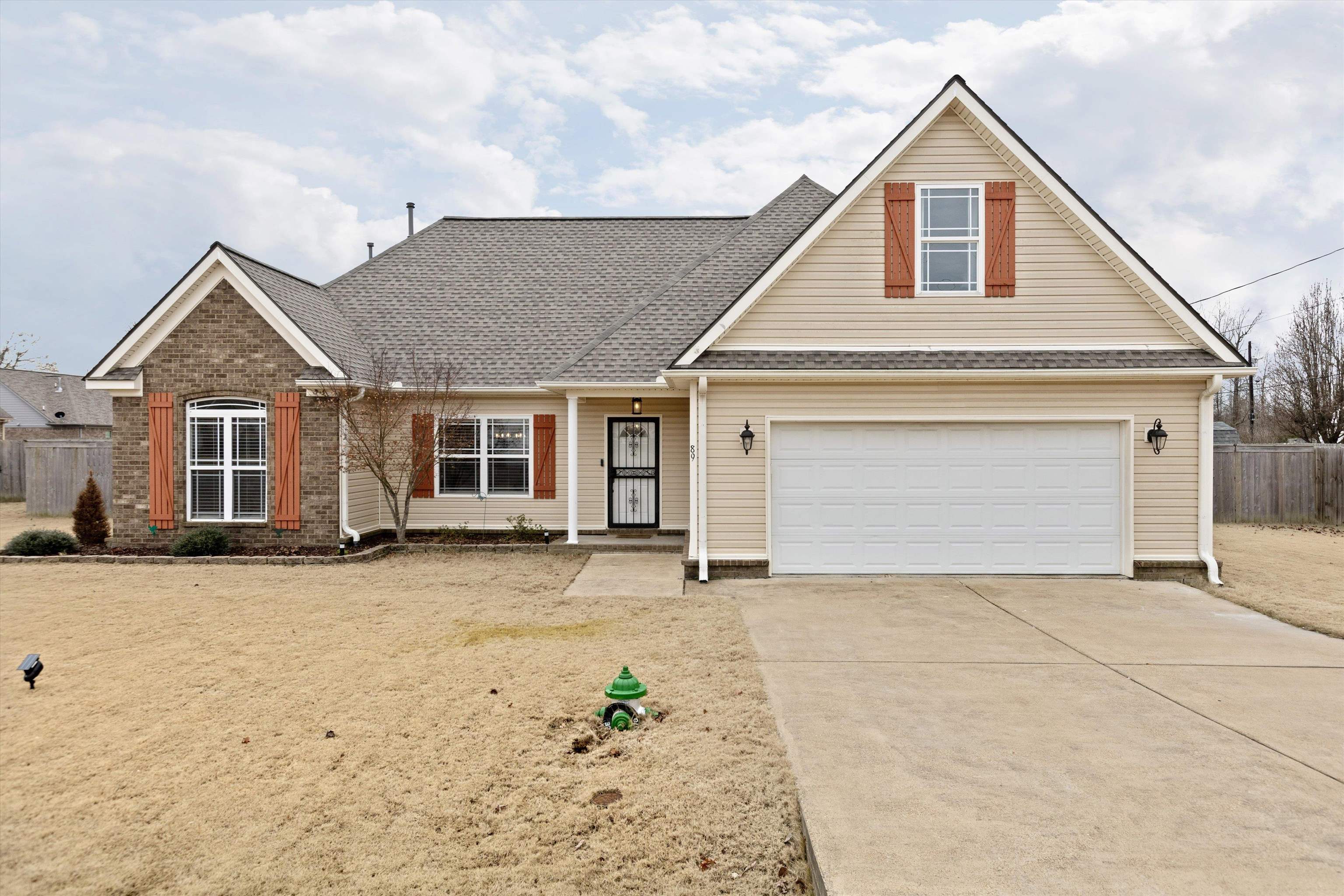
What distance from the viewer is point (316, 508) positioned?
1191 centimetres

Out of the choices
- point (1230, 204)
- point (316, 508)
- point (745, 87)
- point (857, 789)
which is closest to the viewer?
point (857, 789)

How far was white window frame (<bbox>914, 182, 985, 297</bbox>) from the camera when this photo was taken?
32.8 ft

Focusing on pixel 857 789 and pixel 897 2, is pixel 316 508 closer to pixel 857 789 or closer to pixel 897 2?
pixel 857 789

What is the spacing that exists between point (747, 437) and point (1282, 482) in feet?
52.5

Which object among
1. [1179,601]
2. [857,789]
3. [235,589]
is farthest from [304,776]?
[1179,601]

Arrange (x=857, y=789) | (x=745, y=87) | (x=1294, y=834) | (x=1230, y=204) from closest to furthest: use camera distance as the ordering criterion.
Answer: (x=1294, y=834)
(x=857, y=789)
(x=745, y=87)
(x=1230, y=204)

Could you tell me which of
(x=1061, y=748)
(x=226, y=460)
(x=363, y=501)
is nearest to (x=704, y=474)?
(x=1061, y=748)

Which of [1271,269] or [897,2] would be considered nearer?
[897,2]

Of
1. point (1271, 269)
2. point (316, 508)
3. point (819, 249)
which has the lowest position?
point (316, 508)

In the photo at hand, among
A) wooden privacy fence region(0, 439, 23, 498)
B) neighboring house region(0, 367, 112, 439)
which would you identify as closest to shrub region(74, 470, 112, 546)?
wooden privacy fence region(0, 439, 23, 498)

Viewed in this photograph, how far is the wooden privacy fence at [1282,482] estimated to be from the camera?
17453 millimetres

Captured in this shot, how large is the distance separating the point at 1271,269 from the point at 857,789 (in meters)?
31.1

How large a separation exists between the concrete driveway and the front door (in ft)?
19.0

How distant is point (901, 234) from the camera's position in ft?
32.8
